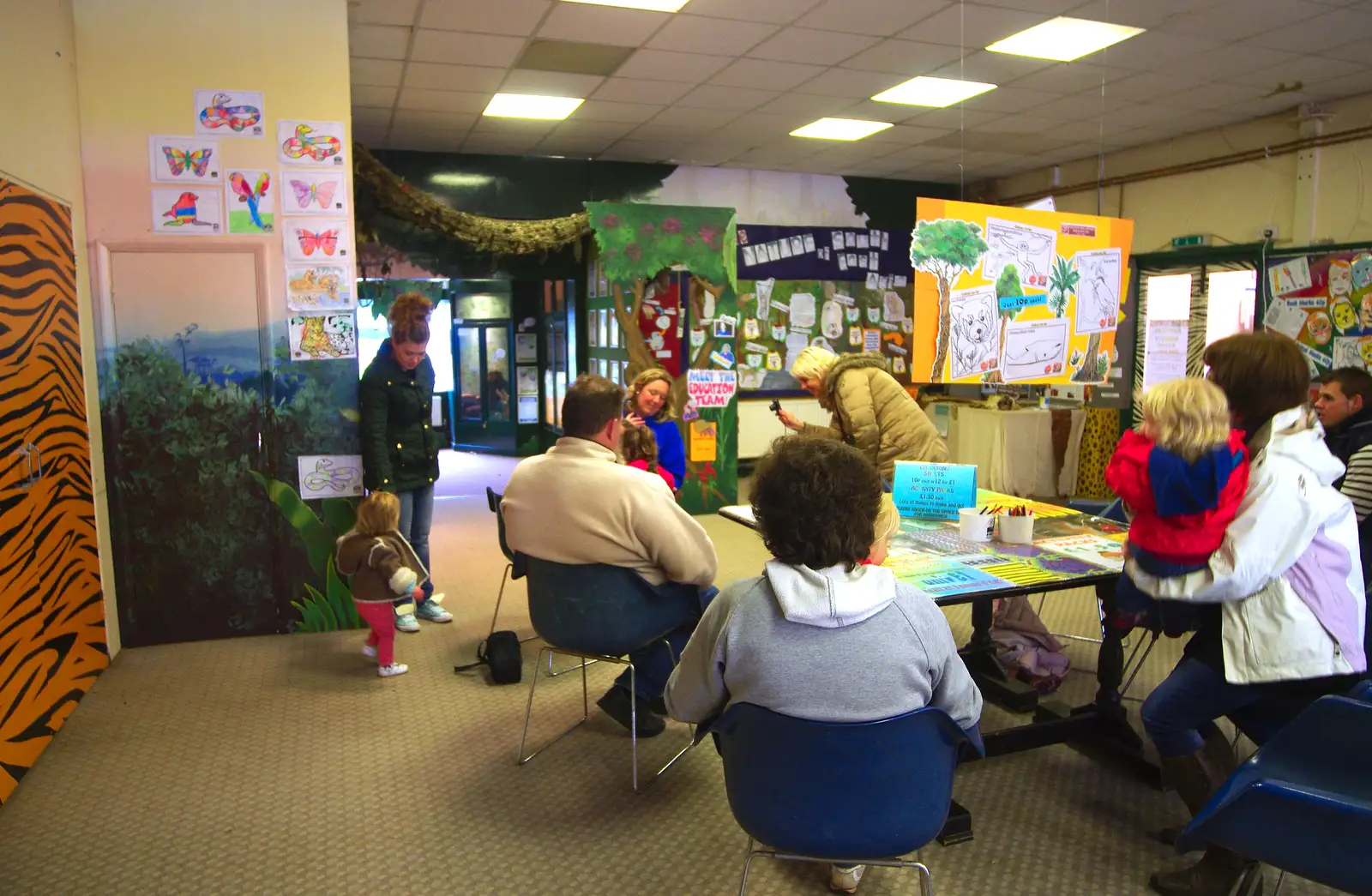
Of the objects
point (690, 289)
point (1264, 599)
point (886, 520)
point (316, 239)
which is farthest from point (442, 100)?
point (1264, 599)

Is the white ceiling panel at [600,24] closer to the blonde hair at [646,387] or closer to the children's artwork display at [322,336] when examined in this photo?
the children's artwork display at [322,336]

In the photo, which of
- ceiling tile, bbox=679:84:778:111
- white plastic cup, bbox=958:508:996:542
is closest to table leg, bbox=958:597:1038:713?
white plastic cup, bbox=958:508:996:542

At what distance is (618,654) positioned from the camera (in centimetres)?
282

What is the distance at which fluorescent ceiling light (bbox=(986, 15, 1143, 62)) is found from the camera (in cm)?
479

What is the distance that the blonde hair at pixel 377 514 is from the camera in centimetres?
371

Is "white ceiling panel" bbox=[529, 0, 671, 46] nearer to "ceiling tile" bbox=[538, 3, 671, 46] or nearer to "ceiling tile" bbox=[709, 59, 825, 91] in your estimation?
"ceiling tile" bbox=[538, 3, 671, 46]

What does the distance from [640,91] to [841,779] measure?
17.1 ft

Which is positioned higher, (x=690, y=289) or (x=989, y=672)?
(x=690, y=289)

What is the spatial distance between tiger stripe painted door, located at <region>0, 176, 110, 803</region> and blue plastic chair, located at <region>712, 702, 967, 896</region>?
247cm

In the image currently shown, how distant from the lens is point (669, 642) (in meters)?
2.95

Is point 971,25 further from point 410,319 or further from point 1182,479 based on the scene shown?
point 1182,479

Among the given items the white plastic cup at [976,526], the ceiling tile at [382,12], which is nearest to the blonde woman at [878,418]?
the white plastic cup at [976,526]

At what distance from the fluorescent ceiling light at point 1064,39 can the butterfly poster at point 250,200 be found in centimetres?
385

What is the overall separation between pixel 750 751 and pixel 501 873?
1.11 metres
